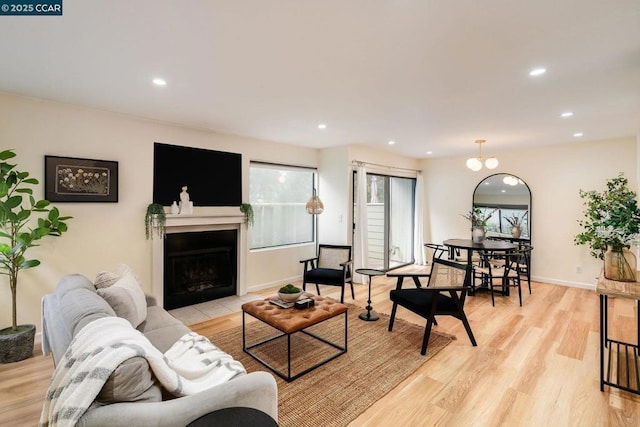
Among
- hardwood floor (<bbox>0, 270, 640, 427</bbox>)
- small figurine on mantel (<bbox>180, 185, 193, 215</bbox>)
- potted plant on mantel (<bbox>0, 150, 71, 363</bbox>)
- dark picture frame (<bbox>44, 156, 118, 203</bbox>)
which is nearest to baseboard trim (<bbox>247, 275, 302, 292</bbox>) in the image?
hardwood floor (<bbox>0, 270, 640, 427</bbox>)

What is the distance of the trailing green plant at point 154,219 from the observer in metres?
3.71

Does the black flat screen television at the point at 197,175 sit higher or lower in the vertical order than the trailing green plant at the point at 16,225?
higher

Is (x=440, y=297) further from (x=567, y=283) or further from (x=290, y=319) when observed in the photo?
(x=567, y=283)

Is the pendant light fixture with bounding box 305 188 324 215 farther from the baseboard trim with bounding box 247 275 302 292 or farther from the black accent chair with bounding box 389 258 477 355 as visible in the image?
the black accent chair with bounding box 389 258 477 355

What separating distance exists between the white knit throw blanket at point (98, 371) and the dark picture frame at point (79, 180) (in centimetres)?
241

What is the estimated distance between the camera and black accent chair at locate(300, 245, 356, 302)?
4.19m

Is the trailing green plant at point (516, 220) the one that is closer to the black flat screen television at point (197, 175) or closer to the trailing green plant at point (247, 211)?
the trailing green plant at point (247, 211)

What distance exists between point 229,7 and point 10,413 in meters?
3.00

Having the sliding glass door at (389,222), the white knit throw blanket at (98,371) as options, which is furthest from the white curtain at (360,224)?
the white knit throw blanket at (98,371)

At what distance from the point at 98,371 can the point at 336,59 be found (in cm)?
223

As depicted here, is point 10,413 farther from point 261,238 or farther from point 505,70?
point 505,70

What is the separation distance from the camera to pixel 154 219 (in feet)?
12.3

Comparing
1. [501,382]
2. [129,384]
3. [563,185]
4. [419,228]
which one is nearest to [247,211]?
[129,384]

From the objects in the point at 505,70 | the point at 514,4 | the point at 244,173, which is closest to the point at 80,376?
the point at 514,4
